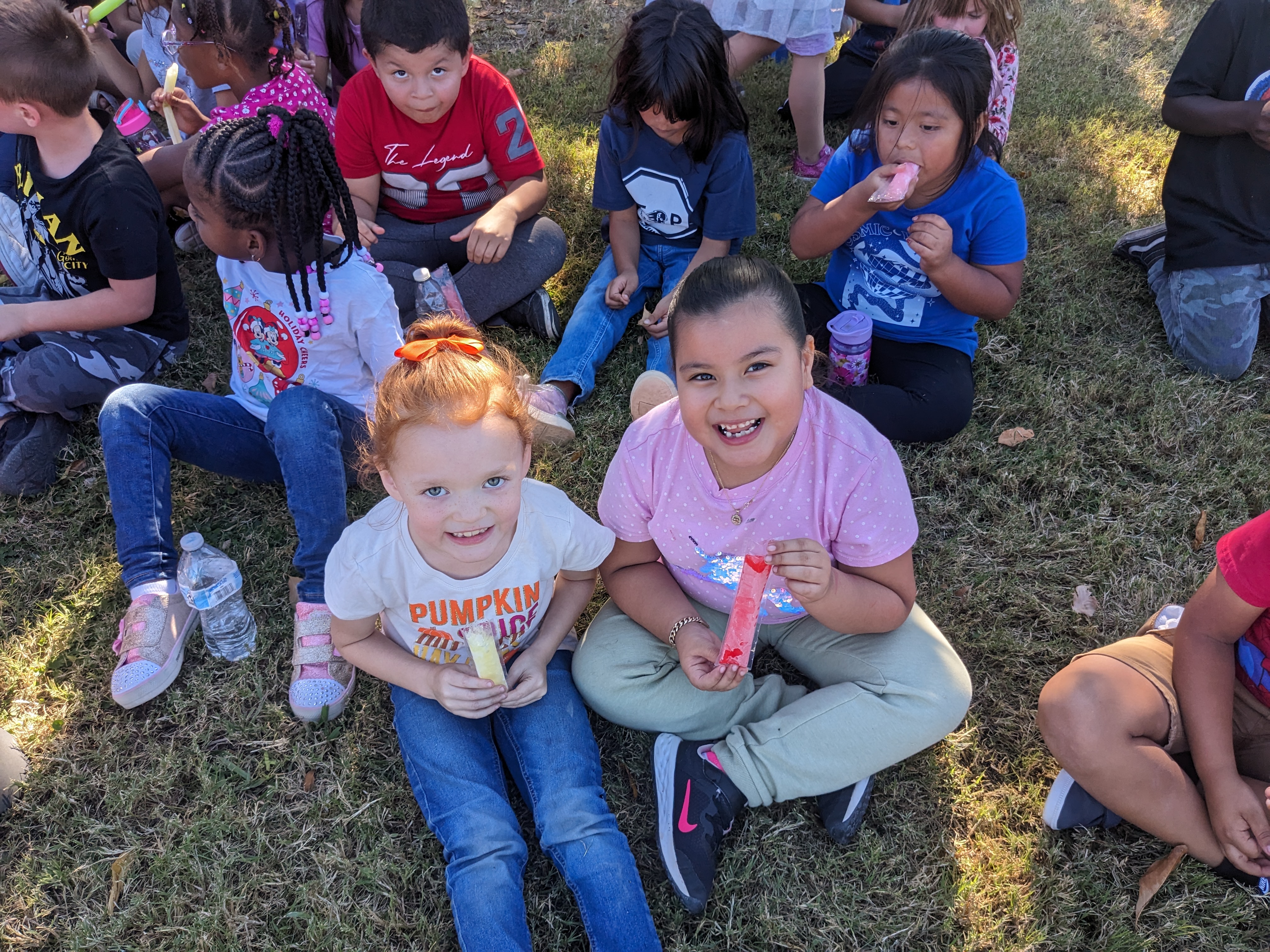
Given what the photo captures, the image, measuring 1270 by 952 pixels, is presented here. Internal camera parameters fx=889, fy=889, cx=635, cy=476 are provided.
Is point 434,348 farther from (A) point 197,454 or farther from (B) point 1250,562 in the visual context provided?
(B) point 1250,562

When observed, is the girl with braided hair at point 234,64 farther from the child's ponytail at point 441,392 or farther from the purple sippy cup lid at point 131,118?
the child's ponytail at point 441,392

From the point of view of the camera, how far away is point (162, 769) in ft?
8.80

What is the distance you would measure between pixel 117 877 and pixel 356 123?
307 cm

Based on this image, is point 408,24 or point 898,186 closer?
point 898,186

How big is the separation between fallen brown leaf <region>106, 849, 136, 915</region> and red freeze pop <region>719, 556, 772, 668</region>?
1.74 metres

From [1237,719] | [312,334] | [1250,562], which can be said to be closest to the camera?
[1250,562]

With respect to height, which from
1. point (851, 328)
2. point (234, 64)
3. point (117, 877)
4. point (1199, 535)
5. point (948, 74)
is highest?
point (948, 74)

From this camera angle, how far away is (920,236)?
3227mm

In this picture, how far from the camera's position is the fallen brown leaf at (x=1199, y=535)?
3.28m

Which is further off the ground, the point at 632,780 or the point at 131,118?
the point at 131,118

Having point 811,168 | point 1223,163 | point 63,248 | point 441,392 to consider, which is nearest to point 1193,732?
point 441,392

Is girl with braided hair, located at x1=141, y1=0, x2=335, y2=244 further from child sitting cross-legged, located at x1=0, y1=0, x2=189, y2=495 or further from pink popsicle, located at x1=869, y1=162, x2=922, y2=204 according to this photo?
pink popsicle, located at x1=869, y1=162, x2=922, y2=204

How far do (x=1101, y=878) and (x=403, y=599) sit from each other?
80.5 inches

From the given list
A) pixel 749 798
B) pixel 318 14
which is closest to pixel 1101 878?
pixel 749 798
